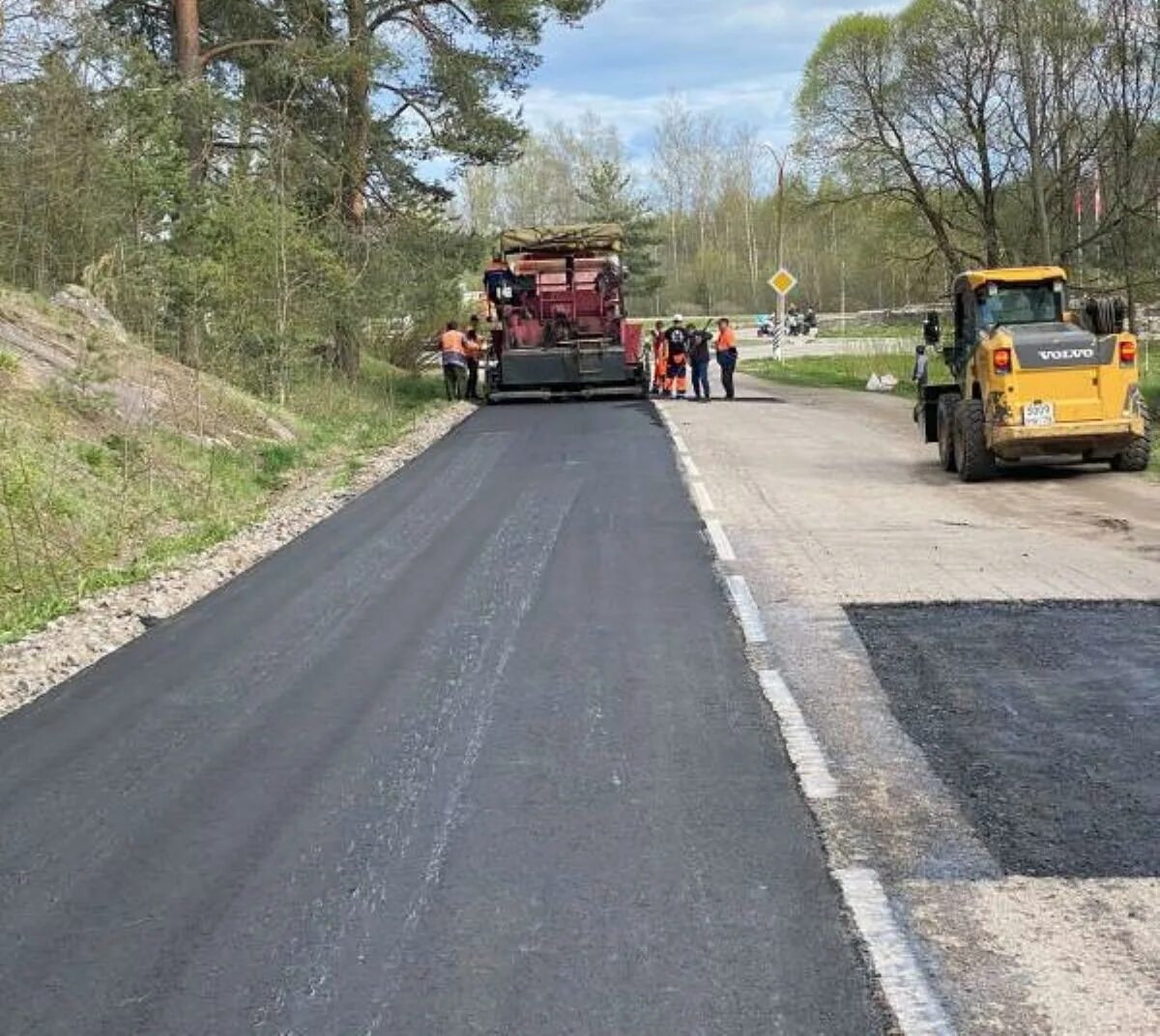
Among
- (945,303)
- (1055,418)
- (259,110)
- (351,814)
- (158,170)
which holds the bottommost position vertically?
(351,814)

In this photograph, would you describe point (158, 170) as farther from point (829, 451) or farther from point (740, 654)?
point (740, 654)

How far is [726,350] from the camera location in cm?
2833

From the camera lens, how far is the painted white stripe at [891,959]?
338 cm

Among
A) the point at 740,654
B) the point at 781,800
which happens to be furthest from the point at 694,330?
the point at 781,800

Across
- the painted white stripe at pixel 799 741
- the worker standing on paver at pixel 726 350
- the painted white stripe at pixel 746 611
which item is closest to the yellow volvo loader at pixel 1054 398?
the painted white stripe at pixel 746 611

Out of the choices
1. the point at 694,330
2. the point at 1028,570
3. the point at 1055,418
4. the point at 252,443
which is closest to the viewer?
the point at 1028,570

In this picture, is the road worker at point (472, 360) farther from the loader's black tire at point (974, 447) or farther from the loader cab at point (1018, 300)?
the loader's black tire at point (974, 447)

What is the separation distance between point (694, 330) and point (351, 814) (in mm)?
25155

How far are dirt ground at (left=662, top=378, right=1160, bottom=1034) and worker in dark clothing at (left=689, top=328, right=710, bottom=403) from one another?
14919 mm

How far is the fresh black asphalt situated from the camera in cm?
362

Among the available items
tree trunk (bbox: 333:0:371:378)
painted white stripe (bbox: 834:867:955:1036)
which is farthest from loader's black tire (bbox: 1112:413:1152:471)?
tree trunk (bbox: 333:0:371:378)

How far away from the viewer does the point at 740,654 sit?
7.26m

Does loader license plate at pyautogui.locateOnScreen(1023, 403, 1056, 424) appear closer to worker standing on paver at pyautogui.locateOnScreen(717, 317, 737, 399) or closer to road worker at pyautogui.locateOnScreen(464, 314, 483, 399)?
worker standing on paver at pyautogui.locateOnScreen(717, 317, 737, 399)

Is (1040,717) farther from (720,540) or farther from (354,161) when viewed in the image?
(354,161)
